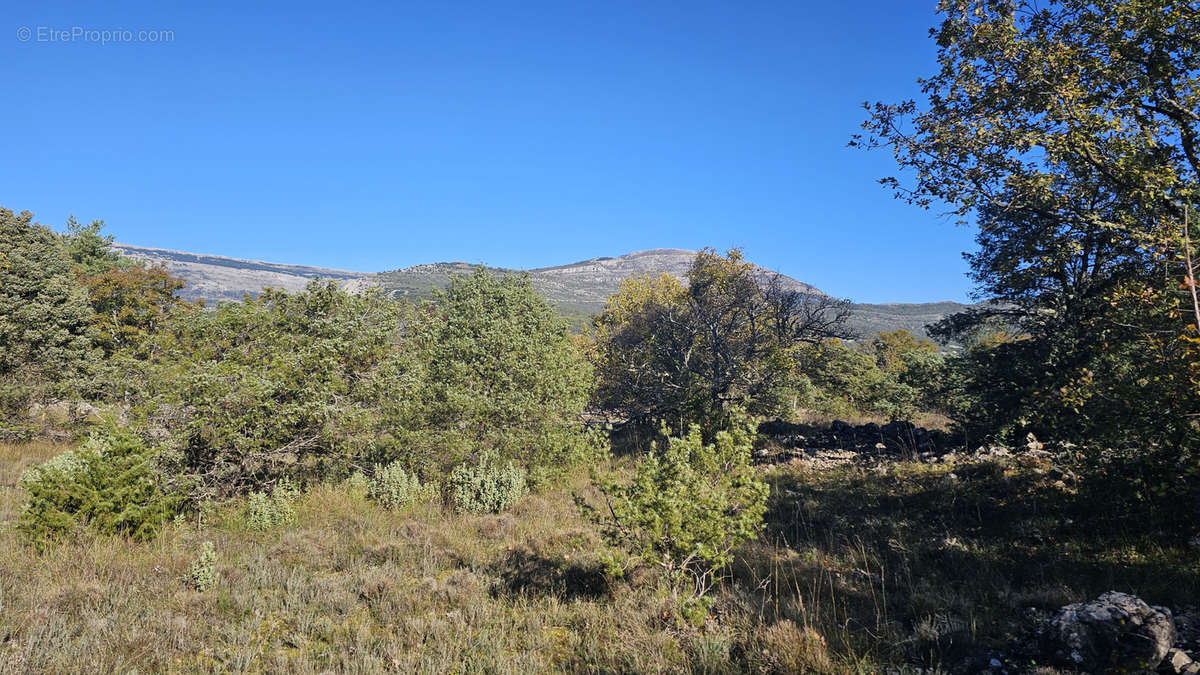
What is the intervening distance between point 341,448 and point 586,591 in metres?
6.96

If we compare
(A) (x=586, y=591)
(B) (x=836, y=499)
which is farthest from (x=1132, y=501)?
(A) (x=586, y=591)

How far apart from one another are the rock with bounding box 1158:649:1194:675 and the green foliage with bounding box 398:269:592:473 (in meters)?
8.57

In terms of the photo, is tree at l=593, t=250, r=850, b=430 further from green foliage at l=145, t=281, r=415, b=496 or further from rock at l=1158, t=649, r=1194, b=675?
rock at l=1158, t=649, r=1194, b=675

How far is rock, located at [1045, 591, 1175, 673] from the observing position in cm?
338

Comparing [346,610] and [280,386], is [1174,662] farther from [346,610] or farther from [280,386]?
[280,386]

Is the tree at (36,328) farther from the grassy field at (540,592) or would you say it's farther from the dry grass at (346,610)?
the dry grass at (346,610)

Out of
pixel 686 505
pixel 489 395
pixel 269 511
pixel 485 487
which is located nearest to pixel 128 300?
pixel 269 511

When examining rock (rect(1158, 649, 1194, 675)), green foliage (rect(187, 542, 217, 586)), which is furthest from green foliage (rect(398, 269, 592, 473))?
rock (rect(1158, 649, 1194, 675))

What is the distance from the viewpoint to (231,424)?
27.7 ft

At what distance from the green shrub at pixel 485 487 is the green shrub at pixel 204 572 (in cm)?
405

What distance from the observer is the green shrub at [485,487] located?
9406 mm

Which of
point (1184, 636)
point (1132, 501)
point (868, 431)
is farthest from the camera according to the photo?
point (868, 431)

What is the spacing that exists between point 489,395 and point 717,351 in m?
7.85

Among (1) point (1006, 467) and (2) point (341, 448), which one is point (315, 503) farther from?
(1) point (1006, 467)
